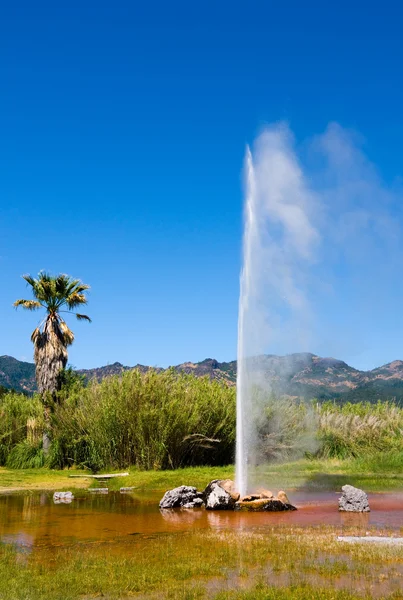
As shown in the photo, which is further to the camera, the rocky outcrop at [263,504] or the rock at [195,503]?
the rock at [195,503]

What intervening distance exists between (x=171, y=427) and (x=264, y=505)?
33.7 ft

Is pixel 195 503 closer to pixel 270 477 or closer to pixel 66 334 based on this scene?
pixel 270 477

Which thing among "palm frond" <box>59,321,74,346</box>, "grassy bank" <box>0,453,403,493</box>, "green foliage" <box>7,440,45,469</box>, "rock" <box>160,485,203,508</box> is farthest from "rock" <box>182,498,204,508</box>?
"palm frond" <box>59,321,74,346</box>

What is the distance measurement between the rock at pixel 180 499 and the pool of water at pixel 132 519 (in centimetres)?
35

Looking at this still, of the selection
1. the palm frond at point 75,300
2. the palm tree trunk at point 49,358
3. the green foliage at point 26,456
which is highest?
the palm frond at point 75,300

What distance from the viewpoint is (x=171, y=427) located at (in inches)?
1025

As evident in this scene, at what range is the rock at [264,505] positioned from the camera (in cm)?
1612

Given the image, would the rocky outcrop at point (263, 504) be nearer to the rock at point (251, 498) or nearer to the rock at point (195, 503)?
the rock at point (251, 498)

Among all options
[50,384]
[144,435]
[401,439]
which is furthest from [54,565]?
[401,439]

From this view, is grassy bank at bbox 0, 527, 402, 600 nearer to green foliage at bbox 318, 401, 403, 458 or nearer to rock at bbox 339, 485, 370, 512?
rock at bbox 339, 485, 370, 512

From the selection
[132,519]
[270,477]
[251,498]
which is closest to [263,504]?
[251,498]

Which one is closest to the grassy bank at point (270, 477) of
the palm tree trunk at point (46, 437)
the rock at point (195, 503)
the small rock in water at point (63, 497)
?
the palm tree trunk at point (46, 437)

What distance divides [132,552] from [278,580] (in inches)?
122

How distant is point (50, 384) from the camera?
106 feet
